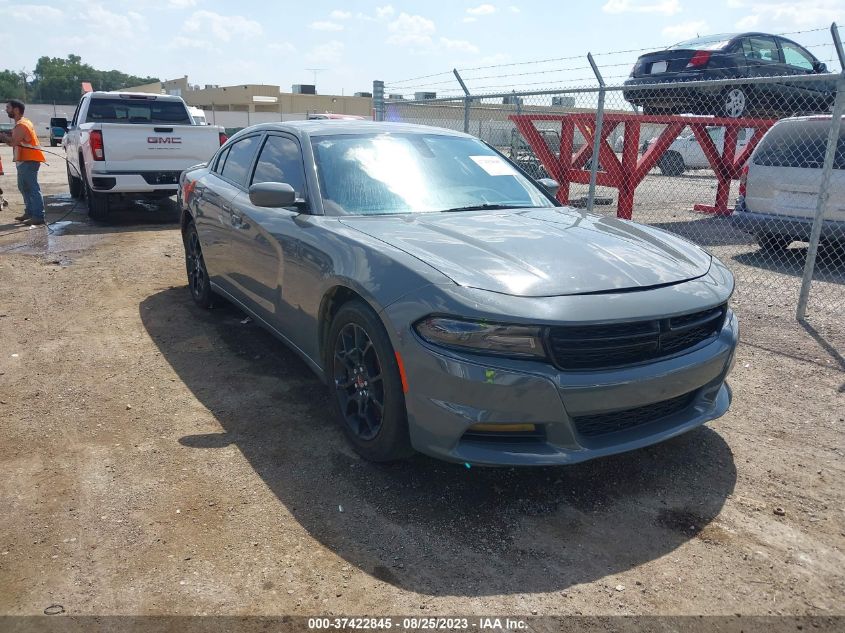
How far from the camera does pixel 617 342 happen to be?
2785 mm

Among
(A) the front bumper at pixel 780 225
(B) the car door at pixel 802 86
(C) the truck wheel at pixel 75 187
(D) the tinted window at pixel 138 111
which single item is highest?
(B) the car door at pixel 802 86

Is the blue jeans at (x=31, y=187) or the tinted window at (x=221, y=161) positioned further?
Answer: the blue jeans at (x=31, y=187)

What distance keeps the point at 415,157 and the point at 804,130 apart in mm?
5584

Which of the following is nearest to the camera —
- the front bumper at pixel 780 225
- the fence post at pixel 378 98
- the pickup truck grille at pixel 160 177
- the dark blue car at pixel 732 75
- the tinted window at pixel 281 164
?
the tinted window at pixel 281 164

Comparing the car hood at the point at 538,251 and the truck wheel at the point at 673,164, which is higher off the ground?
the truck wheel at the point at 673,164

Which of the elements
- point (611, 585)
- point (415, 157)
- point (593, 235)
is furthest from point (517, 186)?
point (611, 585)

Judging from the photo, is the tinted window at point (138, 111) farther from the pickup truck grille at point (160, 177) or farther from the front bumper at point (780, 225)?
the front bumper at point (780, 225)

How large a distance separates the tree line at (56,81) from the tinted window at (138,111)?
8150 cm

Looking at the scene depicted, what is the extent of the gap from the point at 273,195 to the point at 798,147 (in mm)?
6564

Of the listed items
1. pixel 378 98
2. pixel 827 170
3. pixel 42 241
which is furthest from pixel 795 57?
pixel 42 241

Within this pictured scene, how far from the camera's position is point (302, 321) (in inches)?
149

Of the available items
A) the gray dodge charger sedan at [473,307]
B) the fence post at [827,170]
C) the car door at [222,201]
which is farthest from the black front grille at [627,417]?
the fence post at [827,170]

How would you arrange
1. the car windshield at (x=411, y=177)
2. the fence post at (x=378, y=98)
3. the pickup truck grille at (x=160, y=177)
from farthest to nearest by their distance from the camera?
the fence post at (x=378, y=98), the pickup truck grille at (x=160, y=177), the car windshield at (x=411, y=177)

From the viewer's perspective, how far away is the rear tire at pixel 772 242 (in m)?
8.40
